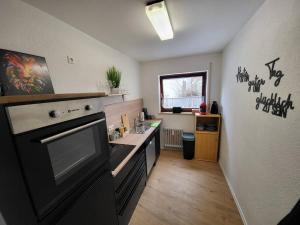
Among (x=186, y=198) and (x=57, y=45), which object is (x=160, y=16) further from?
(x=186, y=198)

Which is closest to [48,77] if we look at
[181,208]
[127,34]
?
[127,34]

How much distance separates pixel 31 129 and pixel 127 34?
1.54 m

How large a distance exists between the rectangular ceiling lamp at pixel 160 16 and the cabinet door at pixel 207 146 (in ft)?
6.89

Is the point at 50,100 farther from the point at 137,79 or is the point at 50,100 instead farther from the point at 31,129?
the point at 137,79

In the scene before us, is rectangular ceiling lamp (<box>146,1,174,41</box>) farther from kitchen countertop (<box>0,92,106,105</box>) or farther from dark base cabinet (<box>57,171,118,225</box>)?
dark base cabinet (<box>57,171,118,225</box>)

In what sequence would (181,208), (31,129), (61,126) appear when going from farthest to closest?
(181,208) → (61,126) → (31,129)

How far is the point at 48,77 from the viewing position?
1.10 meters

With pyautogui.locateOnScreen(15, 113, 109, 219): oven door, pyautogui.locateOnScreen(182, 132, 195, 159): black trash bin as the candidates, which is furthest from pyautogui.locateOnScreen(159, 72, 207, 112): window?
pyautogui.locateOnScreen(15, 113, 109, 219): oven door

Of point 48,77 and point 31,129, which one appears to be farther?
point 48,77

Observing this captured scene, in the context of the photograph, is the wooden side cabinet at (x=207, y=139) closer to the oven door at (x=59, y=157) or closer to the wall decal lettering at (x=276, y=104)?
the wall decal lettering at (x=276, y=104)

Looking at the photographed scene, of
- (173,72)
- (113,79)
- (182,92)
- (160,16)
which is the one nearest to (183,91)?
(182,92)

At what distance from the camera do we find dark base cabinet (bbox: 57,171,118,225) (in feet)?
2.54

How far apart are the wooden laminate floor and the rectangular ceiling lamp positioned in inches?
90.6

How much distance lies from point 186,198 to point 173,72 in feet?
8.26
